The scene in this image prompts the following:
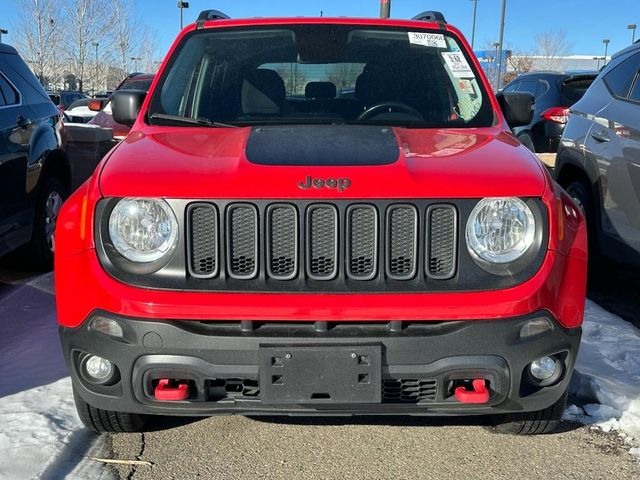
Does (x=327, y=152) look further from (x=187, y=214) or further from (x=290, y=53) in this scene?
(x=290, y=53)

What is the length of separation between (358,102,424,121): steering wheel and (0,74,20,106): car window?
3081 millimetres

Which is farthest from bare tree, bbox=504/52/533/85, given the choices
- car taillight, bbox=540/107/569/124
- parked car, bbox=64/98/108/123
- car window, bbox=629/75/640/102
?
car window, bbox=629/75/640/102

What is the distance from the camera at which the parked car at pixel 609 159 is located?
4574 millimetres

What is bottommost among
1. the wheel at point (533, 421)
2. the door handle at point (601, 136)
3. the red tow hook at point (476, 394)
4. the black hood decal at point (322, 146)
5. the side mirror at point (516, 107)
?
the wheel at point (533, 421)

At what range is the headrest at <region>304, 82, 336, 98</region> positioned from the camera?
3881 mm

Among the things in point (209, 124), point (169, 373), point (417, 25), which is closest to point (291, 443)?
point (169, 373)

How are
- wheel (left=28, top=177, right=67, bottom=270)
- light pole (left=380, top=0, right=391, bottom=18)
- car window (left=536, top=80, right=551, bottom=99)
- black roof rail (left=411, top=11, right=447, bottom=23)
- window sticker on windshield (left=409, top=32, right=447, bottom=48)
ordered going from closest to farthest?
window sticker on windshield (left=409, top=32, right=447, bottom=48) → black roof rail (left=411, top=11, right=447, bottom=23) → wheel (left=28, top=177, right=67, bottom=270) → light pole (left=380, top=0, right=391, bottom=18) → car window (left=536, top=80, right=551, bottom=99)

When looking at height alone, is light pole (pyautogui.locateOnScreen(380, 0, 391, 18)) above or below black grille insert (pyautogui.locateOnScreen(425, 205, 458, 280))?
above

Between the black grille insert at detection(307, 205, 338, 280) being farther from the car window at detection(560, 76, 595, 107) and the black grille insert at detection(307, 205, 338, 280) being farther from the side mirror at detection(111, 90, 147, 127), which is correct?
the car window at detection(560, 76, 595, 107)

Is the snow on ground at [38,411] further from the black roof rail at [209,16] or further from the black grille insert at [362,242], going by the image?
the black roof rail at [209,16]

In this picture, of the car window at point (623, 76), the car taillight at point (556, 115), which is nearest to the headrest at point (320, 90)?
the car window at point (623, 76)

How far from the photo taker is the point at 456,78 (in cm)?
394

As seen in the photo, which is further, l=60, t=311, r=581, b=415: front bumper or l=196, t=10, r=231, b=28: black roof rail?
l=196, t=10, r=231, b=28: black roof rail

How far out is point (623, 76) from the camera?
5.37 meters
